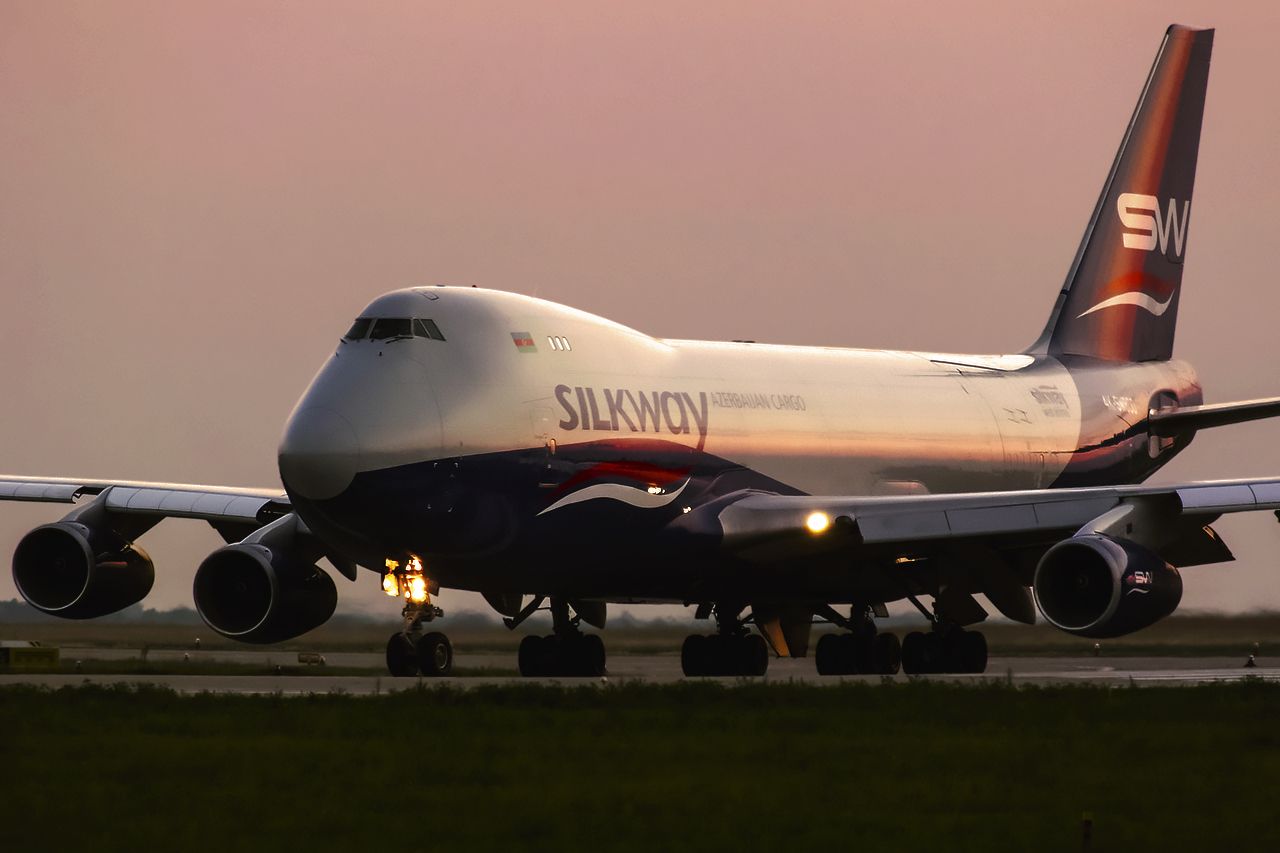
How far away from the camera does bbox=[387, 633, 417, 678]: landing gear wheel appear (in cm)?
2350

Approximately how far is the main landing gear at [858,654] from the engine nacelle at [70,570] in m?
9.63

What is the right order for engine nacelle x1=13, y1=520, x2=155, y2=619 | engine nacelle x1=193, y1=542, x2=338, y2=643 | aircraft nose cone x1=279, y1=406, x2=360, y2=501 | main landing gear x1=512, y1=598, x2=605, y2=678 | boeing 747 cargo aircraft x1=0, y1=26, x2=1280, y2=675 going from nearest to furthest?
aircraft nose cone x1=279, y1=406, x2=360, y2=501
boeing 747 cargo aircraft x1=0, y1=26, x2=1280, y2=675
engine nacelle x1=193, y1=542, x2=338, y2=643
engine nacelle x1=13, y1=520, x2=155, y2=619
main landing gear x1=512, y1=598, x2=605, y2=678

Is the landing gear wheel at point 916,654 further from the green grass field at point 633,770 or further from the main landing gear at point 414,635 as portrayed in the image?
the green grass field at point 633,770

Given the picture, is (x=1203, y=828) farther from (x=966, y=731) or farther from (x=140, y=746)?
(x=140, y=746)

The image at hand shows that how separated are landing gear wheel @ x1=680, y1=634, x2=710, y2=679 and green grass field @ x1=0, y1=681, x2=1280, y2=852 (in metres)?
9.64

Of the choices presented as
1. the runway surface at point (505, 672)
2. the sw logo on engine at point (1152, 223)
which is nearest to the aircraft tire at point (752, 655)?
the runway surface at point (505, 672)

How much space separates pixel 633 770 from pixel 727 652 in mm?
15731

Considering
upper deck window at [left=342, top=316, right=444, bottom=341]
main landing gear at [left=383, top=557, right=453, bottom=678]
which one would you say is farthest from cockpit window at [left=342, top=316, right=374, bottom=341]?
main landing gear at [left=383, top=557, right=453, bottom=678]

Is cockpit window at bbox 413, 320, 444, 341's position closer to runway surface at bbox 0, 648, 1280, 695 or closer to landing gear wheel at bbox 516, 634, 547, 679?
runway surface at bbox 0, 648, 1280, 695

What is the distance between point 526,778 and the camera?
13195 millimetres

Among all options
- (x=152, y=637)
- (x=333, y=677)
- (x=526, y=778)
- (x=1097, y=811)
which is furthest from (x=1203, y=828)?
(x=152, y=637)

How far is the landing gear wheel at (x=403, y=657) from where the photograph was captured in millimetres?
23500

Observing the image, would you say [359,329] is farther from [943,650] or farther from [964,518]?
[943,650]

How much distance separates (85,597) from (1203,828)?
1899 centimetres
